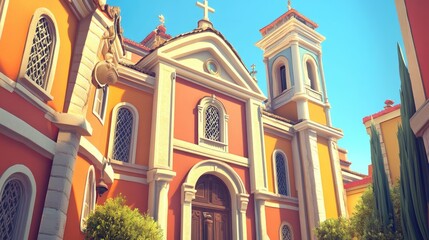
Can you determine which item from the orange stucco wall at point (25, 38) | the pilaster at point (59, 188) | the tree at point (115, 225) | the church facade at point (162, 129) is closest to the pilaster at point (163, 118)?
the church facade at point (162, 129)

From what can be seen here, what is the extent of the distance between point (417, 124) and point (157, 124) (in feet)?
27.0

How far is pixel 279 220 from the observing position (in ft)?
51.0

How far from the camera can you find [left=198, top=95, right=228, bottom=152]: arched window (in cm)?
1439

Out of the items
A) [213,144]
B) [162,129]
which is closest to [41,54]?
[162,129]

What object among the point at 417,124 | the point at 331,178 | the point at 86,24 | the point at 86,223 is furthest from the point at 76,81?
the point at 331,178

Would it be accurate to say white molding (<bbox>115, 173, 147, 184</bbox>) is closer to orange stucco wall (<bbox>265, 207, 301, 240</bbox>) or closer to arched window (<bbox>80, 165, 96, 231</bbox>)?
arched window (<bbox>80, 165, 96, 231</bbox>)

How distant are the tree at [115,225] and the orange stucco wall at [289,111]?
1182 centimetres

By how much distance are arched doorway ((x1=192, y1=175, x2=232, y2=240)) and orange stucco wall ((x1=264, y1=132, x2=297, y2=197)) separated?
270 centimetres

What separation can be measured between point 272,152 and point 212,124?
11.5 feet

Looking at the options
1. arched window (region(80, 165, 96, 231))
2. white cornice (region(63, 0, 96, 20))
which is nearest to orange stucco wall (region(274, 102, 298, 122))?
arched window (region(80, 165, 96, 231))

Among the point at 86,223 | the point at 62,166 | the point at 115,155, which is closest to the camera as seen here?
the point at 62,166

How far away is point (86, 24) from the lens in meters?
9.29

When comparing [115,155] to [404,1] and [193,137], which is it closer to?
[193,137]

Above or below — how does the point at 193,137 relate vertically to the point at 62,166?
above
